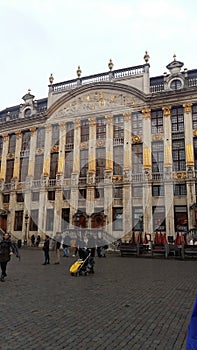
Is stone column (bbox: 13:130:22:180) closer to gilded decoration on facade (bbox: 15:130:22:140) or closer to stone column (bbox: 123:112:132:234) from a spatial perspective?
gilded decoration on facade (bbox: 15:130:22:140)

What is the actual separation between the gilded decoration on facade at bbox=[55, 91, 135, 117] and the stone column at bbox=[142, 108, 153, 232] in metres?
2.66

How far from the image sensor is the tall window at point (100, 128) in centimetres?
3344

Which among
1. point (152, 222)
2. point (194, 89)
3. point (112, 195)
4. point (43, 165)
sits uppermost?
point (194, 89)

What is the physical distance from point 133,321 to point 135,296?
2.41 m

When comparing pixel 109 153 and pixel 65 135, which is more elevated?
pixel 65 135

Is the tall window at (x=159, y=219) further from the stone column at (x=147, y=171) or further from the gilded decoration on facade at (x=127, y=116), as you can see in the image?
the gilded decoration on facade at (x=127, y=116)

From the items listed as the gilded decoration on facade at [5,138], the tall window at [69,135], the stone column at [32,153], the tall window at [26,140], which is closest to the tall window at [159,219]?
the tall window at [69,135]

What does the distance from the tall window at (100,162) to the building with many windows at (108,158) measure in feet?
0.37

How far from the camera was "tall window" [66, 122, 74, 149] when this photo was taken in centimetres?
3481

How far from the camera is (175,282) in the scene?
10.5 meters

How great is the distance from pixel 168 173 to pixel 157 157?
2320mm

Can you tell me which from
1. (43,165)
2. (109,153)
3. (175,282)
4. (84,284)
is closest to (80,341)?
(84,284)

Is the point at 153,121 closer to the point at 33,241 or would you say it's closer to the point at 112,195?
the point at 112,195

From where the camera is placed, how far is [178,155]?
98.2 ft
